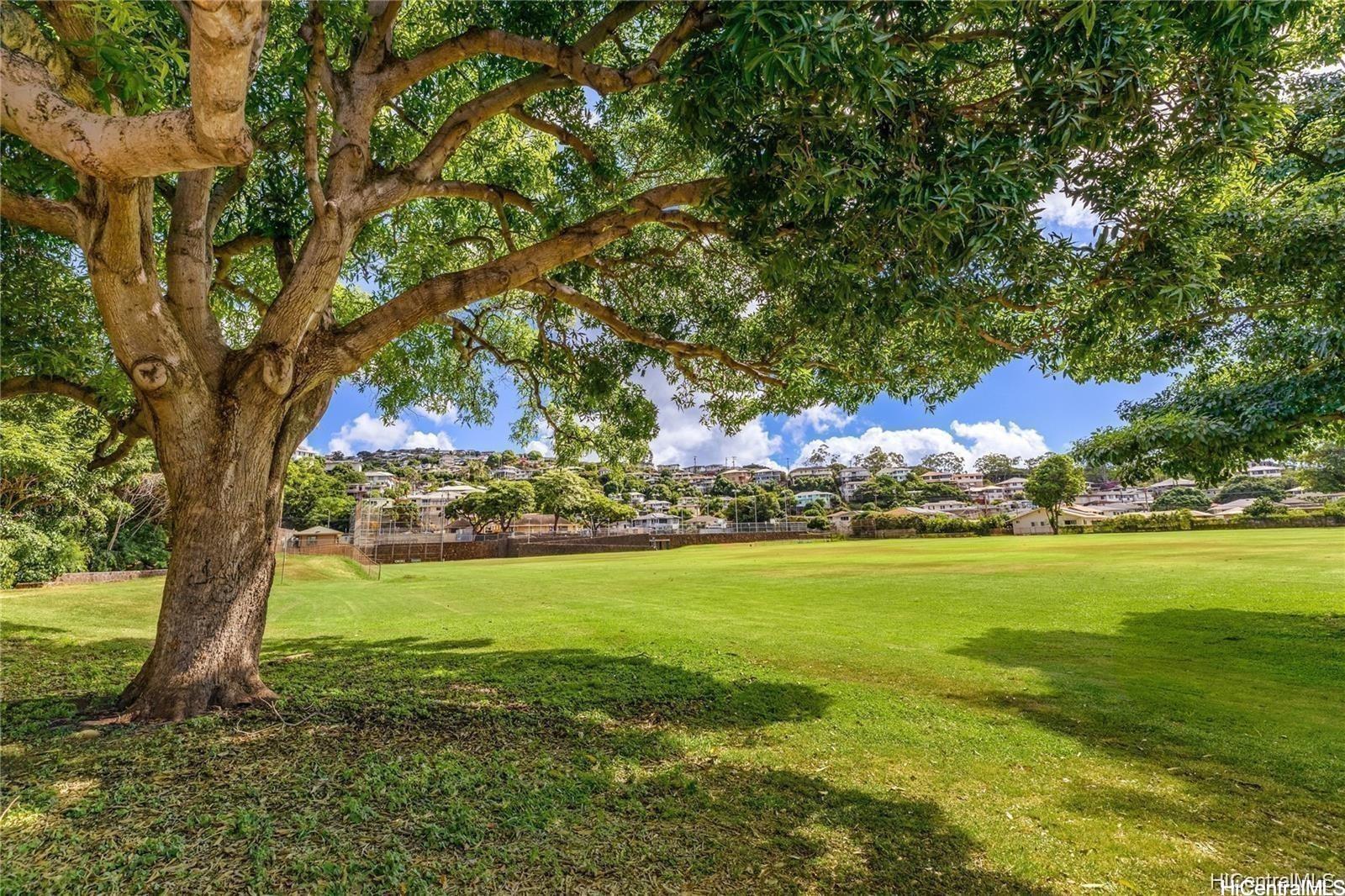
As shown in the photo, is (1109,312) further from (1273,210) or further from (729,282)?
(729,282)

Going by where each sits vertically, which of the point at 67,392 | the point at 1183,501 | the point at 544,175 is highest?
the point at 544,175

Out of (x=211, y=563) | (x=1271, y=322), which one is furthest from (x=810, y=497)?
(x=211, y=563)

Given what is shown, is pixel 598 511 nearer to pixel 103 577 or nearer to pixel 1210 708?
pixel 103 577

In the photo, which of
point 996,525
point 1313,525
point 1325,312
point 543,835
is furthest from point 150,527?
point 1313,525

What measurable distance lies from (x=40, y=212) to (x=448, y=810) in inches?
206

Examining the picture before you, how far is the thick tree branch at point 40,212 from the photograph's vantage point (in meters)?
4.37

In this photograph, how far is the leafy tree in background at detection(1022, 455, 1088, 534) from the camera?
60.0 metres

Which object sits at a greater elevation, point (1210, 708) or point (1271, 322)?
point (1271, 322)

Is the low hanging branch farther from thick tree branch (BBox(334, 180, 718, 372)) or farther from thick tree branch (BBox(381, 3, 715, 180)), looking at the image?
thick tree branch (BBox(381, 3, 715, 180))

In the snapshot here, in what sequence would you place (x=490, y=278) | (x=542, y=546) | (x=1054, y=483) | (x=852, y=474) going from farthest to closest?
1. (x=852, y=474)
2. (x=1054, y=483)
3. (x=542, y=546)
4. (x=490, y=278)

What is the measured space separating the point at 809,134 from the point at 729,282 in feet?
16.6

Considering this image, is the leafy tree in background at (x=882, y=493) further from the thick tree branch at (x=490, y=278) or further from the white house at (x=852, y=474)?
the thick tree branch at (x=490, y=278)

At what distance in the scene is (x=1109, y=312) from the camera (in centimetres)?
496

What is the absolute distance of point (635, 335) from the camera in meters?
7.61
